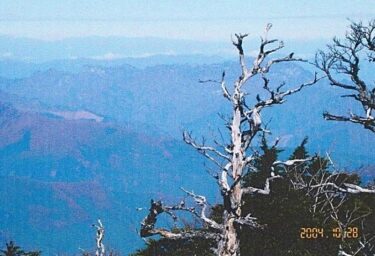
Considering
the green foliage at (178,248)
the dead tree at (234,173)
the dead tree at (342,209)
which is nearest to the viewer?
the dead tree at (342,209)

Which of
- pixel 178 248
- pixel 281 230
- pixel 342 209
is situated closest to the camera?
pixel 281 230

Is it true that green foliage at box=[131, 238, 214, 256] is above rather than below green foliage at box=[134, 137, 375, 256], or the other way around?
below

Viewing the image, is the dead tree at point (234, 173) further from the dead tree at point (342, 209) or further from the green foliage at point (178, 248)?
the green foliage at point (178, 248)

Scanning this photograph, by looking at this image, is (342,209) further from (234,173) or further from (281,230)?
(234,173)

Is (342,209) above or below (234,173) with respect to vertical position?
below

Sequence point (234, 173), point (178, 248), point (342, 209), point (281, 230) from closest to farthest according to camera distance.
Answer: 1. point (234, 173)
2. point (281, 230)
3. point (178, 248)
4. point (342, 209)
